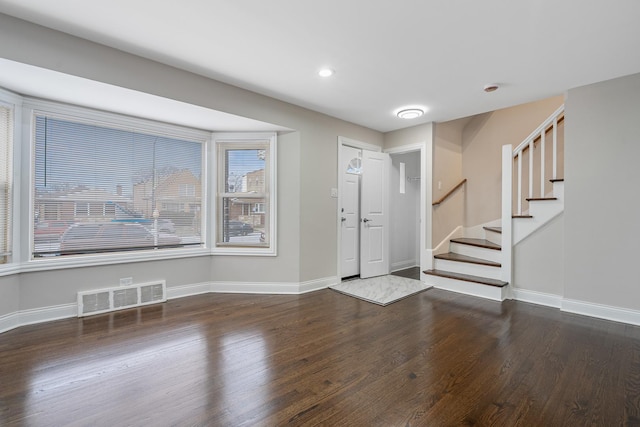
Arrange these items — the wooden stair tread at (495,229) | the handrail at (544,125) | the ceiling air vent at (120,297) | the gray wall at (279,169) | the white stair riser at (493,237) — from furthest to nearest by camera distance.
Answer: the white stair riser at (493,237) < the wooden stair tread at (495,229) < the handrail at (544,125) < the ceiling air vent at (120,297) < the gray wall at (279,169)

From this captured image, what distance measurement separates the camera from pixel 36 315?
9.02ft

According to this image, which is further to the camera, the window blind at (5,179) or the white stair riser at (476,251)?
the white stair riser at (476,251)

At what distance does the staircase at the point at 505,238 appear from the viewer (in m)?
3.42

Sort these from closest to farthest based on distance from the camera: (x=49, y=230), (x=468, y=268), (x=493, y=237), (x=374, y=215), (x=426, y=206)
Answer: (x=49, y=230)
(x=468, y=268)
(x=426, y=206)
(x=493, y=237)
(x=374, y=215)

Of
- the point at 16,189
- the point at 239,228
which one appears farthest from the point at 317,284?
the point at 16,189

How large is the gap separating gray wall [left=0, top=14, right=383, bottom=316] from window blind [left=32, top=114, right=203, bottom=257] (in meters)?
0.32

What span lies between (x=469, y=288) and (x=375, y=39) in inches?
129

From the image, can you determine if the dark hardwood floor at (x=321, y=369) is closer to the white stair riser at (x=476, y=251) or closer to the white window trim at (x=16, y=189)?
the white window trim at (x=16, y=189)

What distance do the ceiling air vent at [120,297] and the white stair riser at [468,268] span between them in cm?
387

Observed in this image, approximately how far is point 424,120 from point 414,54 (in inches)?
76.9

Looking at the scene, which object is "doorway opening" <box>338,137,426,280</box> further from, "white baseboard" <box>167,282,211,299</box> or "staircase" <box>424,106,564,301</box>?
"white baseboard" <box>167,282,211,299</box>

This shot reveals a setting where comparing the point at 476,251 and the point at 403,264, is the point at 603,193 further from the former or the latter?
the point at 403,264

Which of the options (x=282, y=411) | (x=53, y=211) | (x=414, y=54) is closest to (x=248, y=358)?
(x=282, y=411)

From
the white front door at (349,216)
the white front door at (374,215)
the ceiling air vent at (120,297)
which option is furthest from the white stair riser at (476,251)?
the ceiling air vent at (120,297)
